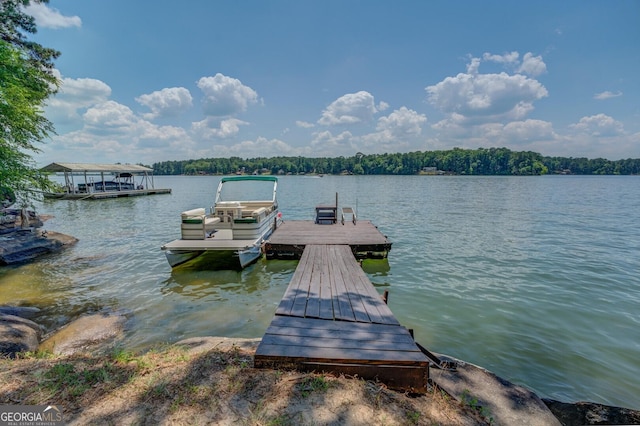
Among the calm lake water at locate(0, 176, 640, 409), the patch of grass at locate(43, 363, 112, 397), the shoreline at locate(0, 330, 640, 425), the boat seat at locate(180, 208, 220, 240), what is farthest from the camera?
the boat seat at locate(180, 208, 220, 240)

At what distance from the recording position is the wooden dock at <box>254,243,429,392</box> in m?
3.29

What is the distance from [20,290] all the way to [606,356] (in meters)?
13.7

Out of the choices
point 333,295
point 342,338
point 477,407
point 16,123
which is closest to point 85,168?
point 16,123

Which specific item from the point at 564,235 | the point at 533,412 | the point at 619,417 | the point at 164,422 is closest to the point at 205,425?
the point at 164,422

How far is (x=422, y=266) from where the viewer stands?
10430 mm

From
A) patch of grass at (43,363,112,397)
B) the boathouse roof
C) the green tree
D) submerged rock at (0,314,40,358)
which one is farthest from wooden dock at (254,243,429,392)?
the boathouse roof

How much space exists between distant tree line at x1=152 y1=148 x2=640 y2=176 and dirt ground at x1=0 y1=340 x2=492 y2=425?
4649 inches

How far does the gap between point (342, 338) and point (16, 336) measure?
5461mm

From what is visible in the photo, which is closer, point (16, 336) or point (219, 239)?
point (16, 336)

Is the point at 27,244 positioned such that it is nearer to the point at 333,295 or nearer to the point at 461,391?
the point at 333,295

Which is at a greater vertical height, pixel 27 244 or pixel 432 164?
pixel 432 164

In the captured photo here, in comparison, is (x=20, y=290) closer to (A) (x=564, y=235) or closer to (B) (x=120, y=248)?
(B) (x=120, y=248)

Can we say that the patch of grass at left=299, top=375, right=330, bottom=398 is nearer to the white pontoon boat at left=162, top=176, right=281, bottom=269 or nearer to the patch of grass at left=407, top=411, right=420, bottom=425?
Answer: the patch of grass at left=407, top=411, right=420, bottom=425

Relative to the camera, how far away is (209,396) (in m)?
2.84
